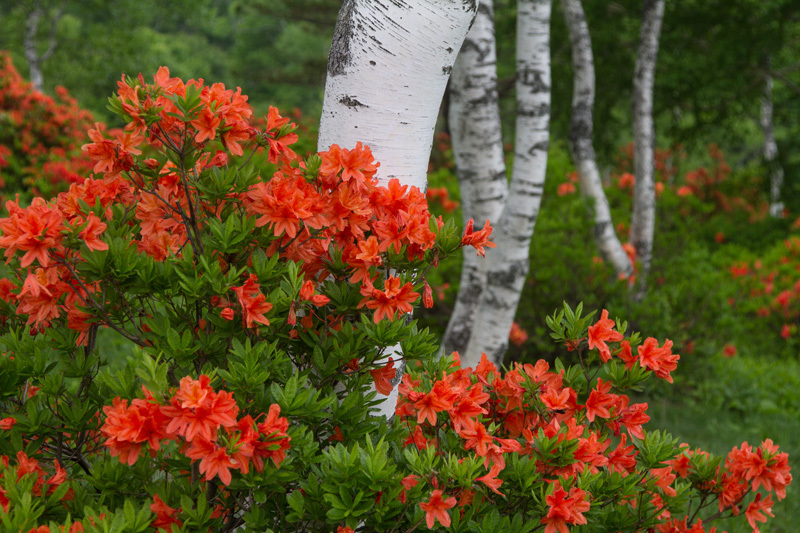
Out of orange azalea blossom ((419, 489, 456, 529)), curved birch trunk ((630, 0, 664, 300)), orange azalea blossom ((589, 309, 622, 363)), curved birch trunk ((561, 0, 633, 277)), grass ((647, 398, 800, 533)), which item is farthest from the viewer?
curved birch trunk ((630, 0, 664, 300))

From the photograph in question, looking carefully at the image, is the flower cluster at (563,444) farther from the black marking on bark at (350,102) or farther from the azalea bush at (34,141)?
the azalea bush at (34,141)

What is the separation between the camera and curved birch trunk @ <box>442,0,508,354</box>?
416cm

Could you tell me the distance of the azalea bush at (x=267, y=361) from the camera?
4.98ft

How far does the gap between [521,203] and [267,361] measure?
2713 mm

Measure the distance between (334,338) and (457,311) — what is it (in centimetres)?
294

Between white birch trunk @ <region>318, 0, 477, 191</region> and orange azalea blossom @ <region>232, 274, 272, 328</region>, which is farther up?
white birch trunk @ <region>318, 0, 477, 191</region>

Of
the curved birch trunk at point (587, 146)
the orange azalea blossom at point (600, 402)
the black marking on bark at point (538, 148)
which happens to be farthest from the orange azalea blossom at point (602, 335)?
the curved birch trunk at point (587, 146)

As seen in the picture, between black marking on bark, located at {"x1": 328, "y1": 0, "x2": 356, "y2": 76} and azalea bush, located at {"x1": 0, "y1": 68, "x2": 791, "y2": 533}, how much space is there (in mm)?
278

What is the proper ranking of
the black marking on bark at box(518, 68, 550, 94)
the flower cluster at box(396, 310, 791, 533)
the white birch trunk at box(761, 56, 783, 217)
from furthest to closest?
the white birch trunk at box(761, 56, 783, 217) → the black marking on bark at box(518, 68, 550, 94) → the flower cluster at box(396, 310, 791, 533)

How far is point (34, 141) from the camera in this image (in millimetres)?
8047

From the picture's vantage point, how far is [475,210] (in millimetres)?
4508

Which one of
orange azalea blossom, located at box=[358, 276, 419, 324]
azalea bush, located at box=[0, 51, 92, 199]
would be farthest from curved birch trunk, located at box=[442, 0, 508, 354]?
azalea bush, located at box=[0, 51, 92, 199]

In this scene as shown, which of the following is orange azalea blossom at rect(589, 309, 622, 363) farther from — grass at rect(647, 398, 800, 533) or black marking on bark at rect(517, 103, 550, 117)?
grass at rect(647, 398, 800, 533)

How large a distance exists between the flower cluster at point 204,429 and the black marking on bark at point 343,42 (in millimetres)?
1029
